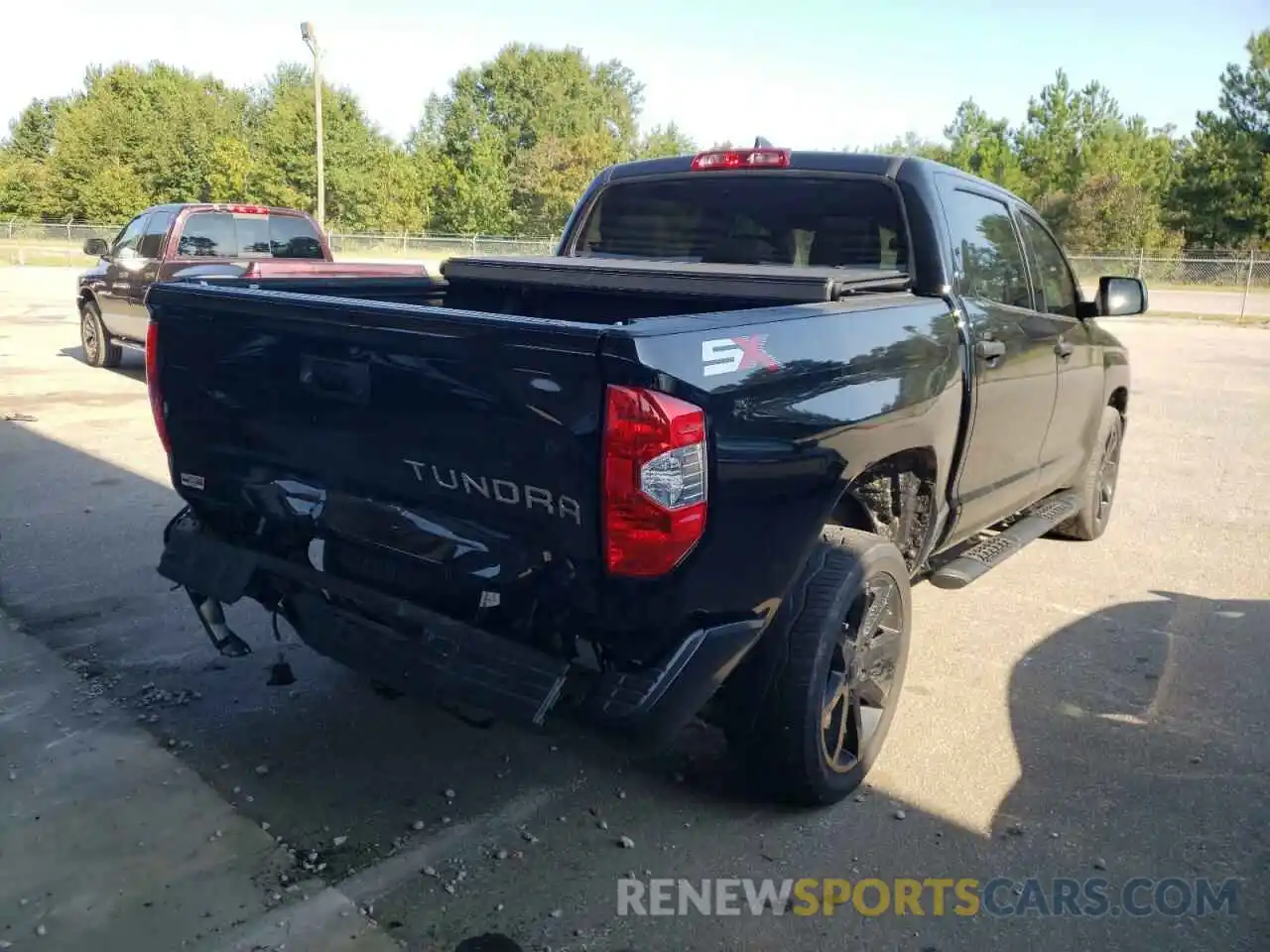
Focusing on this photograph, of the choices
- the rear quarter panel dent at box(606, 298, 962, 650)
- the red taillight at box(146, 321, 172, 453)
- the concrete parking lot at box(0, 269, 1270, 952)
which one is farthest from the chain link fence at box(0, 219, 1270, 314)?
the red taillight at box(146, 321, 172, 453)

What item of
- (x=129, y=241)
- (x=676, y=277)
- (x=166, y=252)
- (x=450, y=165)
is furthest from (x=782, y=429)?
(x=450, y=165)

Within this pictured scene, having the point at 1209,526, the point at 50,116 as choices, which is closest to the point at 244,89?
the point at 50,116

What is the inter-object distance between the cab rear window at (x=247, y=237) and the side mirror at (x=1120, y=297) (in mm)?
9454

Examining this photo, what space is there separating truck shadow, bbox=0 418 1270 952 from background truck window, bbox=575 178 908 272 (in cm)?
194

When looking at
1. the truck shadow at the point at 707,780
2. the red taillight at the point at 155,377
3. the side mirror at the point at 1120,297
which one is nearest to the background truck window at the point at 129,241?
the truck shadow at the point at 707,780

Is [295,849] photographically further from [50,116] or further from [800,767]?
[50,116]

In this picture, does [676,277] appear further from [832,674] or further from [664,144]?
[664,144]

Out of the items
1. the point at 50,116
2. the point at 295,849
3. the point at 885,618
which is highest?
the point at 50,116

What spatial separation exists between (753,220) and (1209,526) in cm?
414

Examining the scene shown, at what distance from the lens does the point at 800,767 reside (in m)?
3.20

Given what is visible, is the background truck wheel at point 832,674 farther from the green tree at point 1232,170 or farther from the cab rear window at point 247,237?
the green tree at point 1232,170

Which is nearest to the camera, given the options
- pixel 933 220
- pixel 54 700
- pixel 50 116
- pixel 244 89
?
pixel 54 700

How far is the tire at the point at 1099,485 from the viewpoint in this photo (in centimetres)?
618

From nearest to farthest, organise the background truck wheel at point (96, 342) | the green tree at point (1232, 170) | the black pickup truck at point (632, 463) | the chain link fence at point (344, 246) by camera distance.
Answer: the black pickup truck at point (632, 463) → the background truck wheel at point (96, 342) → the chain link fence at point (344, 246) → the green tree at point (1232, 170)
